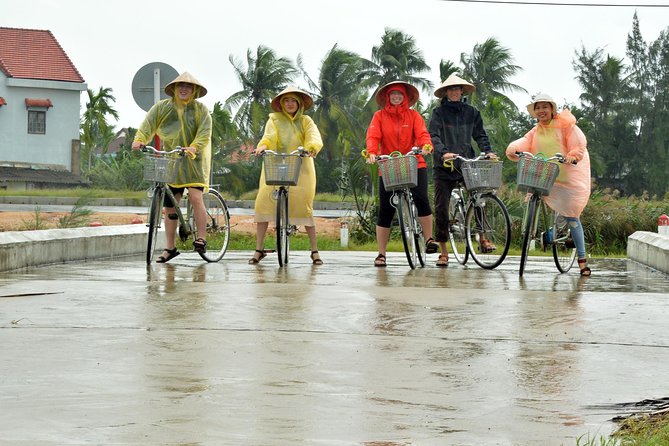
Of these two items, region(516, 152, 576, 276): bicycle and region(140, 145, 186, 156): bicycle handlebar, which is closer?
region(516, 152, 576, 276): bicycle

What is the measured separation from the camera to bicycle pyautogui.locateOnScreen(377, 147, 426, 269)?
506 inches

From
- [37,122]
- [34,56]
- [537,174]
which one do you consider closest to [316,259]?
[537,174]

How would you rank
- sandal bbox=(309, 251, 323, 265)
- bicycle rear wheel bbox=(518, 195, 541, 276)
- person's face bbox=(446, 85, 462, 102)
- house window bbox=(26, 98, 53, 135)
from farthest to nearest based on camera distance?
house window bbox=(26, 98, 53, 135) → person's face bbox=(446, 85, 462, 102) → sandal bbox=(309, 251, 323, 265) → bicycle rear wheel bbox=(518, 195, 541, 276)

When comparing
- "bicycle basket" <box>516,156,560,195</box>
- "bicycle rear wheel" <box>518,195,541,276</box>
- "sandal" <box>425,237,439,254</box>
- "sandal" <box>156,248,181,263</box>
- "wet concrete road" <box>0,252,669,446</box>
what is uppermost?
"bicycle basket" <box>516,156,560,195</box>

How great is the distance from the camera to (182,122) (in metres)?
13.3

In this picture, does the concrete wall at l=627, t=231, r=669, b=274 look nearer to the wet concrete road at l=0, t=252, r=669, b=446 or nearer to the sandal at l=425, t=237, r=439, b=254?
the wet concrete road at l=0, t=252, r=669, b=446

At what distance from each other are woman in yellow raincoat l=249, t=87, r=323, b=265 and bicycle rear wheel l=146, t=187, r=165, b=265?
1.03 metres

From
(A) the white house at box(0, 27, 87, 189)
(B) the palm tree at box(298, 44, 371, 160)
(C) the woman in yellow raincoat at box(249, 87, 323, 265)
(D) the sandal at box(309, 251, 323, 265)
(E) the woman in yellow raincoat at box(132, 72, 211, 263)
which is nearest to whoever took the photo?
(E) the woman in yellow raincoat at box(132, 72, 211, 263)

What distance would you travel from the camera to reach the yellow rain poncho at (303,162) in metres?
13.5

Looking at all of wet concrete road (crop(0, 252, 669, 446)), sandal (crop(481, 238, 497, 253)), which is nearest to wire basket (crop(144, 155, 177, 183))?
wet concrete road (crop(0, 252, 669, 446))

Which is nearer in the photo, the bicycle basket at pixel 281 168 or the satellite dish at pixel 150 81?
the bicycle basket at pixel 281 168

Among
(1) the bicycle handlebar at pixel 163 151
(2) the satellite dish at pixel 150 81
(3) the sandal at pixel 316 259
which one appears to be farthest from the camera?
(2) the satellite dish at pixel 150 81

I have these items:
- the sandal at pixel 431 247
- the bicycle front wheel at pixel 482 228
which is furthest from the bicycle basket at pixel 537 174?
the sandal at pixel 431 247

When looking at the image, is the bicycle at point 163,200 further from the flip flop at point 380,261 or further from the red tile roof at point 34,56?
the red tile roof at point 34,56
